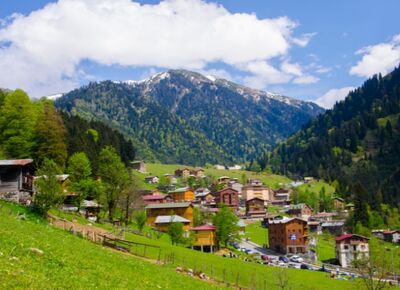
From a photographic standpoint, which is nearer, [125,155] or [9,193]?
[9,193]

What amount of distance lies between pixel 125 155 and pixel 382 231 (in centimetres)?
9582

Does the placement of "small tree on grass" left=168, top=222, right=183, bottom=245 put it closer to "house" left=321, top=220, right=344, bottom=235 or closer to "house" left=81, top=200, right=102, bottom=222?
"house" left=81, top=200, right=102, bottom=222

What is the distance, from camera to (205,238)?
11650 centimetres

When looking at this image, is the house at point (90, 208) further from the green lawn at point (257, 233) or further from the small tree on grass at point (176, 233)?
the green lawn at point (257, 233)

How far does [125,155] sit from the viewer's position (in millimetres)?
165375

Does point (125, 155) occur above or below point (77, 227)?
above

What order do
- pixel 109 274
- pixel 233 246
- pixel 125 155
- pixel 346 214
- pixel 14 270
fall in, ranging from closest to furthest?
1. pixel 14 270
2. pixel 109 274
3. pixel 233 246
4. pixel 125 155
5. pixel 346 214

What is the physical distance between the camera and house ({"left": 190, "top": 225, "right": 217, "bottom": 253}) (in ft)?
379

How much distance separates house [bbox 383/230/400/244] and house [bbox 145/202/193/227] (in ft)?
249

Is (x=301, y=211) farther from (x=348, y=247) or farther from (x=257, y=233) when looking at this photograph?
(x=348, y=247)

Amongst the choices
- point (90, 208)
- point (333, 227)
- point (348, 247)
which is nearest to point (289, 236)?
point (348, 247)

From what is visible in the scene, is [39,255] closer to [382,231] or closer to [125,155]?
[125,155]

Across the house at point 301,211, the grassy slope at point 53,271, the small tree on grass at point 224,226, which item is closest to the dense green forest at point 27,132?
the small tree on grass at point 224,226

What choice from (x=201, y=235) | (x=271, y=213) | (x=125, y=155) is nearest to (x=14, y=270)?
(x=201, y=235)
